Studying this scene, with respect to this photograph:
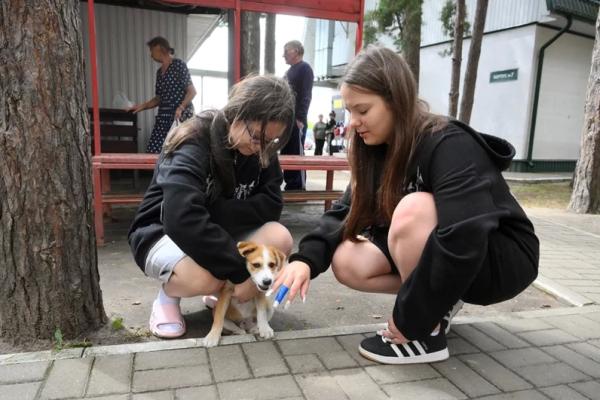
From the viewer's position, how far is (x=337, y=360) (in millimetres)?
2045

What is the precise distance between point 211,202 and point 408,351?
3.59ft

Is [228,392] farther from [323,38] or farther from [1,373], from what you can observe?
[323,38]

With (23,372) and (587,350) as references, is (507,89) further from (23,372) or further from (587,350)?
(23,372)

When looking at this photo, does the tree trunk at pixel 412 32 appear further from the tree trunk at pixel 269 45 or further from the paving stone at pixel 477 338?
the paving stone at pixel 477 338

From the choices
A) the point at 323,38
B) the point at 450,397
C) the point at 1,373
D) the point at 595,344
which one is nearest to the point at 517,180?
the point at 595,344

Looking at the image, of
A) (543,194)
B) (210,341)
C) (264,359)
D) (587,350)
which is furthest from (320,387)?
(543,194)

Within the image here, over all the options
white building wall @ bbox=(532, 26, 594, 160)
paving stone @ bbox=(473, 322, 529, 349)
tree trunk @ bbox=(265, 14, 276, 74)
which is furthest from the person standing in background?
paving stone @ bbox=(473, 322, 529, 349)

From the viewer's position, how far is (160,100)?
5.48 metres

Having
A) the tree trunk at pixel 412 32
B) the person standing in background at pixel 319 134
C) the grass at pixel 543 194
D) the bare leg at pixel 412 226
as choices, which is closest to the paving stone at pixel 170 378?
the bare leg at pixel 412 226

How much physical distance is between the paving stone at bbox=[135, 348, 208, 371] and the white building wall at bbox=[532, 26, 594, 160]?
12.5m

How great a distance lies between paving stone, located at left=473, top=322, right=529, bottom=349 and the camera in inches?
89.9

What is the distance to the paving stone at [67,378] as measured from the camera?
1.72m

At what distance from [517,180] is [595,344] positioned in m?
9.00

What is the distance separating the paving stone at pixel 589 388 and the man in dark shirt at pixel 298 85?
4.23 metres
